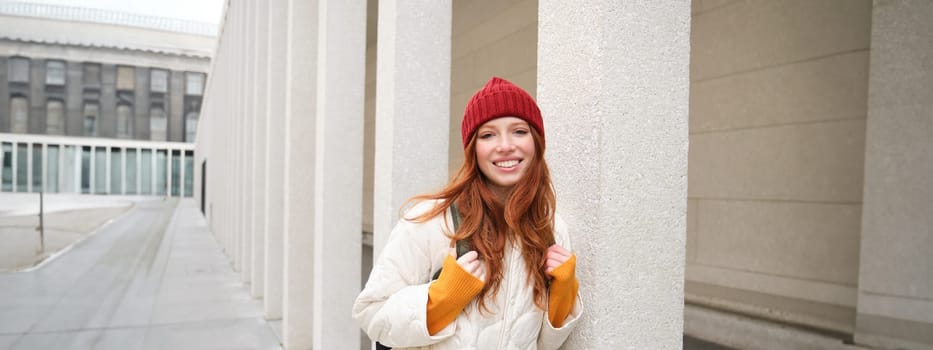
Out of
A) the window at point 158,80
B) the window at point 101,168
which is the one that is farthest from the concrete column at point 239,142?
the window at point 158,80

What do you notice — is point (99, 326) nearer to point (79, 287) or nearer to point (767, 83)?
point (79, 287)

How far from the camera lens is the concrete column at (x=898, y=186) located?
4.52 m

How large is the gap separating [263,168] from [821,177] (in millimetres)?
7111

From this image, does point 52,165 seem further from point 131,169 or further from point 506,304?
point 506,304

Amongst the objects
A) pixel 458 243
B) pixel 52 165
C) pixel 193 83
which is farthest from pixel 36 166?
pixel 458 243

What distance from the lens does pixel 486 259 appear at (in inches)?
72.9

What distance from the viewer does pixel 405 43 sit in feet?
11.3

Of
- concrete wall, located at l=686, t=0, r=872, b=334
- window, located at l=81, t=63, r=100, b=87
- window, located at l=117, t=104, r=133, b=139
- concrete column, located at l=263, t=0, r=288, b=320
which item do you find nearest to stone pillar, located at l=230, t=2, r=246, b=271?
concrete column, located at l=263, t=0, r=288, b=320

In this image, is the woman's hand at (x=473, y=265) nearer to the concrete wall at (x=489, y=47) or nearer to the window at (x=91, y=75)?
the concrete wall at (x=489, y=47)

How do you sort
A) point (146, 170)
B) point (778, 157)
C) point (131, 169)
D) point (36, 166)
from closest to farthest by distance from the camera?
point (778, 157), point (36, 166), point (131, 169), point (146, 170)

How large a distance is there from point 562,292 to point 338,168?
10.7ft

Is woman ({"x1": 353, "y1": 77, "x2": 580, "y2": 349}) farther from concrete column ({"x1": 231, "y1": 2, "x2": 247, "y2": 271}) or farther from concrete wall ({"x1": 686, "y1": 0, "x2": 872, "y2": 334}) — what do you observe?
concrete column ({"x1": 231, "y1": 2, "x2": 247, "y2": 271})

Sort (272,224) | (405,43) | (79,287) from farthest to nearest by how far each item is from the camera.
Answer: (79,287), (272,224), (405,43)


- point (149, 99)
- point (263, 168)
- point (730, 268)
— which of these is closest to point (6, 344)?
point (263, 168)
